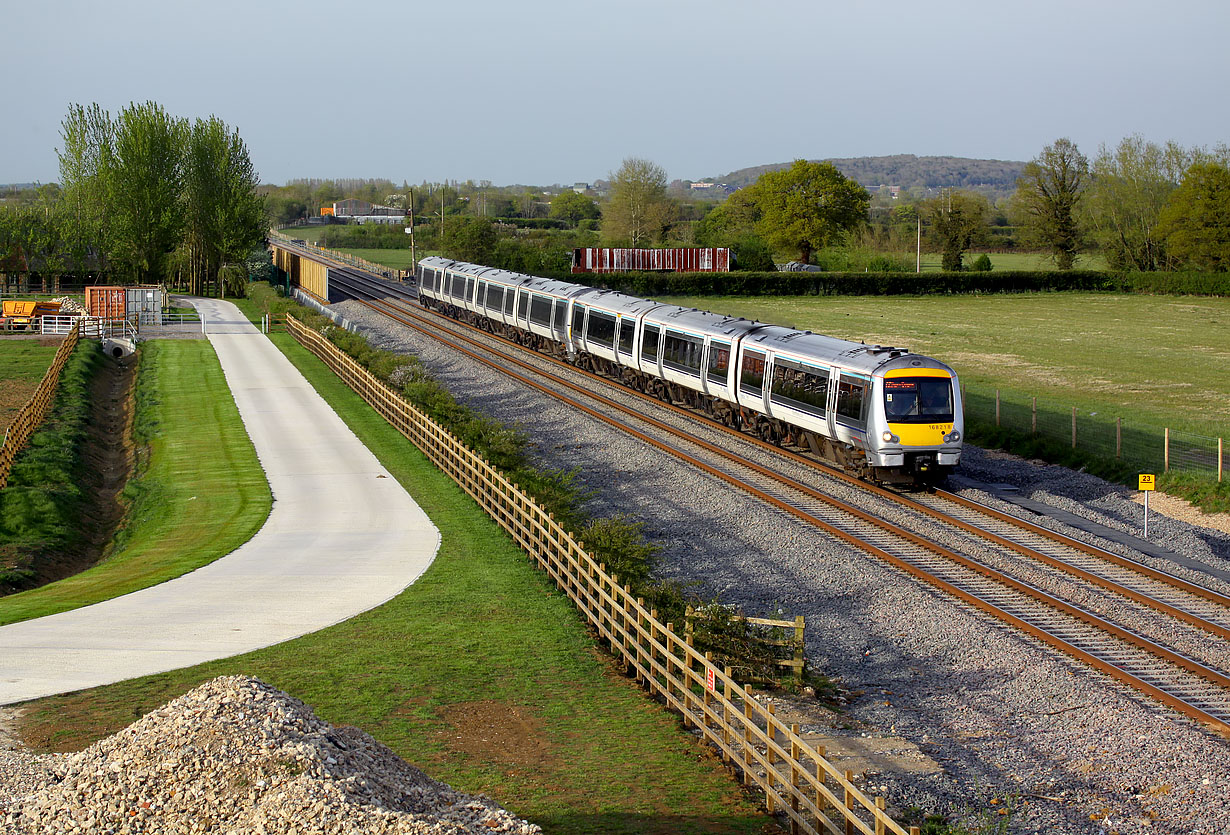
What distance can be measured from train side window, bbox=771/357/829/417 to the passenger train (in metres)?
0.03

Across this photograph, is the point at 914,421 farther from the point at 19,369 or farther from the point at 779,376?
the point at 19,369

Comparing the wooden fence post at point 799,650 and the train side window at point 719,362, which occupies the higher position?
the train side window at point 719,362

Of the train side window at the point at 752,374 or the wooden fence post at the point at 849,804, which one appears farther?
the train side window at the point at 752,374

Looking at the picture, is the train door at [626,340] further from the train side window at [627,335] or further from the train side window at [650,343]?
the train side window at [650,343]

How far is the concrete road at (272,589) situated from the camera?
49.6ft

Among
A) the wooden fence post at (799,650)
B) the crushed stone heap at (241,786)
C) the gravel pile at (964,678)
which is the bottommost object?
the gravel pile at (964,678)

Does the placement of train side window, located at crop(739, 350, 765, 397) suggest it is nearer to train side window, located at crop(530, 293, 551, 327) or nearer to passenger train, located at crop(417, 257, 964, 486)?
passenger train, located at crop(417, 257, 964, 486)

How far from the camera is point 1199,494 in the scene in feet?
85.0

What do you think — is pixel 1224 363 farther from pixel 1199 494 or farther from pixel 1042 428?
→ pixel 1199 494

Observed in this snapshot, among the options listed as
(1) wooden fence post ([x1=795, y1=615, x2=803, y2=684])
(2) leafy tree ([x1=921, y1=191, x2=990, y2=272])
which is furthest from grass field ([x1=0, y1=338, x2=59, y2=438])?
(2) leafy tree ([x1=921, y1=191, x2=990, y2=272])

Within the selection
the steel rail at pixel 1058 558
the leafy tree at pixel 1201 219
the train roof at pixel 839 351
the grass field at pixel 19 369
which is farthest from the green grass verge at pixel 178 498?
the leafy tree at pixel 1201 219

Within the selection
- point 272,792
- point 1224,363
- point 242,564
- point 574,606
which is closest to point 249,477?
point 242,564

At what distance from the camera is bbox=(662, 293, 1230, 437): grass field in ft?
138

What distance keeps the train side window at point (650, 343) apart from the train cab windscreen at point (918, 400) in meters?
13.6
